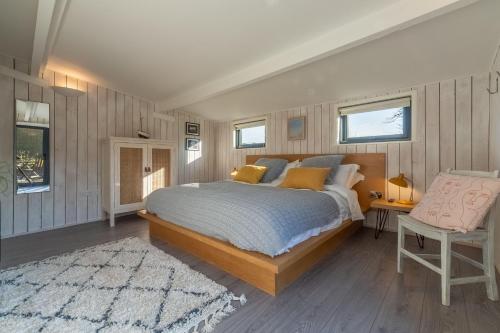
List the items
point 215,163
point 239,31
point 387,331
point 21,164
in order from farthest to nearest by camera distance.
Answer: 1. point 215,163
2. point 21,164
3. point 239,31
4. point 387,331

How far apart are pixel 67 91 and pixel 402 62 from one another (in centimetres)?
416

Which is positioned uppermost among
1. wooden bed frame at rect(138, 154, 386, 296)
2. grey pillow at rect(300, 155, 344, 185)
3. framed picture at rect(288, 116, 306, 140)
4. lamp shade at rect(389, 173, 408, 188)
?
framed picture at rect(288, 116, 306, 140)

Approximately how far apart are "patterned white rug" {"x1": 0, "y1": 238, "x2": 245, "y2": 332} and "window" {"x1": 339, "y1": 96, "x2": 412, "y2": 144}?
9.09ft

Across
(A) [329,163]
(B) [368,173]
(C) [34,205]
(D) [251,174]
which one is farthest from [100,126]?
(B) [368,173]

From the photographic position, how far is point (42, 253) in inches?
91.3

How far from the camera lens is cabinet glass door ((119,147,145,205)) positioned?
3409 mm

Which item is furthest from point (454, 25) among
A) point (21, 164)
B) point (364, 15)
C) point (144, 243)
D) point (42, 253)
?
point (21, 164)

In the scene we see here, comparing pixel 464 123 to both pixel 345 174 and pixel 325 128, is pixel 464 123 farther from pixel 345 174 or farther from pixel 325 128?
pixel 325 128

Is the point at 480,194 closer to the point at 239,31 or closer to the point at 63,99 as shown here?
the point at 239,31

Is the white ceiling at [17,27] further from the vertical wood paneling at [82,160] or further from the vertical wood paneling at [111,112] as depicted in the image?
the vertical wood paneling at [111,112]

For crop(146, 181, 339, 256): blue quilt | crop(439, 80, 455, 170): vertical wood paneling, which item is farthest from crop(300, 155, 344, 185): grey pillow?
crop(439, 80, 455, 170): vertical wood paneling

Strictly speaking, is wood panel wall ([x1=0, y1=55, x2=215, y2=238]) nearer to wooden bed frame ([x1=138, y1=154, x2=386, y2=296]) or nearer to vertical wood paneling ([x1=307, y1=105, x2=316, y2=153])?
wooden bed frame ([x1=138, y1=154, x2=386, y2=296])

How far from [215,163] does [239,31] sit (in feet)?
11.7

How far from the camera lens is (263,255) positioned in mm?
1657
